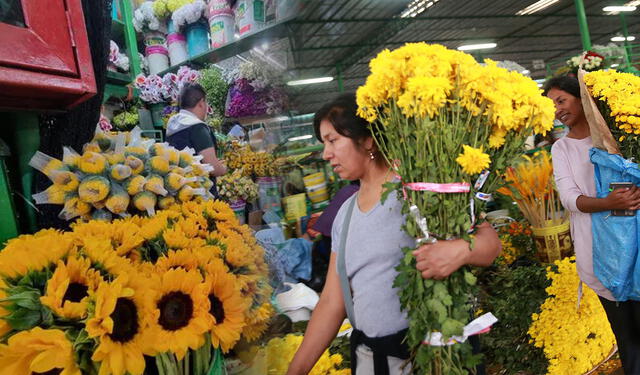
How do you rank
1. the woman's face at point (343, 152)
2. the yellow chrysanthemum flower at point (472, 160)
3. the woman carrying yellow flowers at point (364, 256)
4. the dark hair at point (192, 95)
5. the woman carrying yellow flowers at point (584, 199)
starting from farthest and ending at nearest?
1. the woman carrying yellow flowers at point (584, 199)
2. the dark hair at point (192, 95)
3. the woman's face at point (343, 152)
4. the woman carrying yellow flowers at point (364, 256)
5. the yellow chrysanthemum flower at point (472, 160)

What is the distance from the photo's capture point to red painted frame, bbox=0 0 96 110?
30.4 inches

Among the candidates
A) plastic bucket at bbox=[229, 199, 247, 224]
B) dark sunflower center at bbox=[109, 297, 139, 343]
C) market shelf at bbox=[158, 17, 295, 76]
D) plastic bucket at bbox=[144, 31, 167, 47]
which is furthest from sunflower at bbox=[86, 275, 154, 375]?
plastic bucket at bbox=[144, 31, 167, 47]

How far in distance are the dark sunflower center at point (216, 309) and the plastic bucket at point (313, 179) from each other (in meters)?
0.97

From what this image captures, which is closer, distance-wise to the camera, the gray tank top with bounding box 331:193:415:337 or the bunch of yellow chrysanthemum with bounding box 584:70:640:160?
the gray tank top with bounding box 331:193:415:337

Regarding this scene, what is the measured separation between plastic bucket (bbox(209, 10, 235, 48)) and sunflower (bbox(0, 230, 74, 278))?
884 mm

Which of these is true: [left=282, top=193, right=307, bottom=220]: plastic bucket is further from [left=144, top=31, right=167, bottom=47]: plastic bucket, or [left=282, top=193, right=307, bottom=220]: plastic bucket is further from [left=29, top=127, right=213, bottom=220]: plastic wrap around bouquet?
[left=144, top=31, right=167, bottom=47]: plastic bucket

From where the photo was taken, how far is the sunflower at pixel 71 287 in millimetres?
617

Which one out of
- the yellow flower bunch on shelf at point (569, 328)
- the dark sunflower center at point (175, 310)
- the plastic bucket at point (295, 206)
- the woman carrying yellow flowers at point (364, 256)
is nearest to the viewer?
the dark sunflower center at point (175, 310)

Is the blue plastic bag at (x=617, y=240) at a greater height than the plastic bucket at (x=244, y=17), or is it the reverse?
the plastic bucket at (x=244, y=17)

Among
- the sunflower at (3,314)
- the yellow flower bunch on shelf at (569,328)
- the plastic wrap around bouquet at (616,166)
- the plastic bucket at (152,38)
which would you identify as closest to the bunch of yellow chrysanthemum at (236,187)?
the plastic bucket at (152,38)

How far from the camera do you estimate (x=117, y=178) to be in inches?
39.6

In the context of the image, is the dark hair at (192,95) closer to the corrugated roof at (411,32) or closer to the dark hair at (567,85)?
the corrugated roof at (411,32)

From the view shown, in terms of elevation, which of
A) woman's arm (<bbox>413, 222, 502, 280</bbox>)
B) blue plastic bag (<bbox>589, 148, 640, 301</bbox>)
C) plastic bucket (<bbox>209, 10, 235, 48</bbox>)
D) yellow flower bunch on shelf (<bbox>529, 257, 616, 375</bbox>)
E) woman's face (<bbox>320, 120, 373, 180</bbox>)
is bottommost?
yellow flower bunch on shelf (<bbox>529, 257, 616, 375</bbox>)

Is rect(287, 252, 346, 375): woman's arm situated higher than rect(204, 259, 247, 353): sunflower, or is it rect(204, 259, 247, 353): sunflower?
rect(204, 259, 247, 353): sunflower
